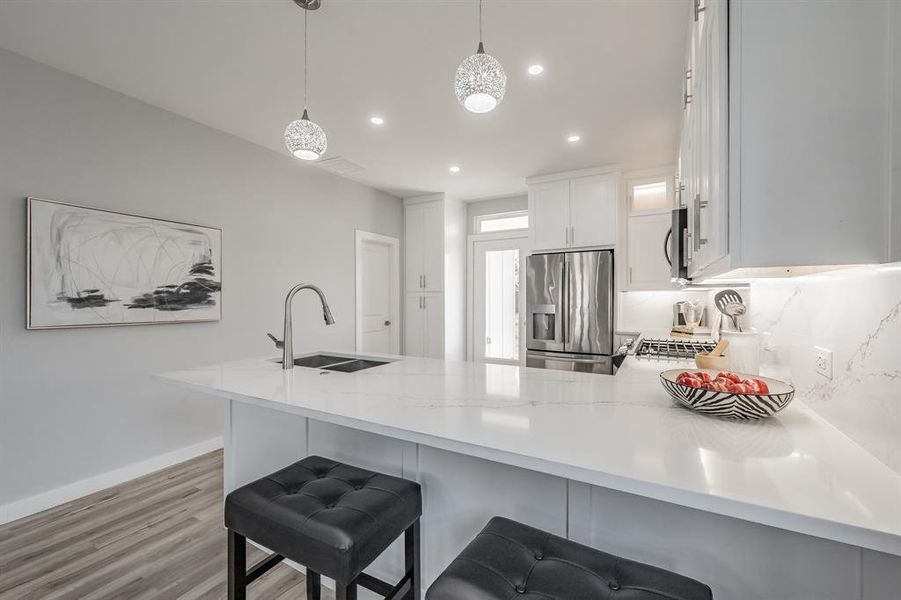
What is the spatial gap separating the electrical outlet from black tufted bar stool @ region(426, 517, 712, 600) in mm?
702

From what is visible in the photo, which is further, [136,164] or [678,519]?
[136,164]

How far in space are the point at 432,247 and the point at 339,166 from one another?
63.3 inches

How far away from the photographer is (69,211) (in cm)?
239

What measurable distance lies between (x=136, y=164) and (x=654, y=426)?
3.47 metres

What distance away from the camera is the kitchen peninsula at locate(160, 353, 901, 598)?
699 millimetres

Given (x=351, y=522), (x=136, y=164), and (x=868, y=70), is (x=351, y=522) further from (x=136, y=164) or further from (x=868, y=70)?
(x=136, y=164)

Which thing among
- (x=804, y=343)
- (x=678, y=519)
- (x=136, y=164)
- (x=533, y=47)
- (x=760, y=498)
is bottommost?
(x=678, y=519)

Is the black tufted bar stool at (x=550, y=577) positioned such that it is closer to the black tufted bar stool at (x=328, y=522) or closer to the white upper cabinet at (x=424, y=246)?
the black tufted bar stool at (x=328, y=522)

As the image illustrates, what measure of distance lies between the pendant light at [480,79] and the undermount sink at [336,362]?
4.52 feet

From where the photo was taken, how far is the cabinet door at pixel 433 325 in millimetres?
5027

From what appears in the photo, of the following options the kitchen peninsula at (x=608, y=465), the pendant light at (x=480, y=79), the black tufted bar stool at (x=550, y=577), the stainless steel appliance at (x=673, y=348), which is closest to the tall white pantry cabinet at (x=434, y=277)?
the stainless steel appliance at (x=673, y=348)

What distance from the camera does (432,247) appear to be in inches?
201

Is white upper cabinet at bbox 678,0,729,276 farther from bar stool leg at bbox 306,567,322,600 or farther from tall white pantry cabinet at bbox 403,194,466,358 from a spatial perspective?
tall white pantry cabinet at bbox 403,194,466,358

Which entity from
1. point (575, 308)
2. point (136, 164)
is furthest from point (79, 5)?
point (575, 308)
